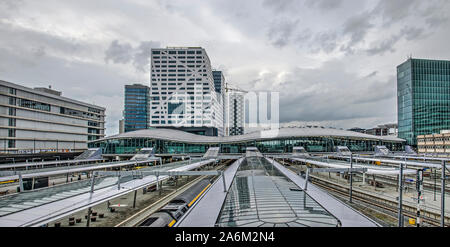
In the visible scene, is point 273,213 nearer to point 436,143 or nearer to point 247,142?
point 247,142

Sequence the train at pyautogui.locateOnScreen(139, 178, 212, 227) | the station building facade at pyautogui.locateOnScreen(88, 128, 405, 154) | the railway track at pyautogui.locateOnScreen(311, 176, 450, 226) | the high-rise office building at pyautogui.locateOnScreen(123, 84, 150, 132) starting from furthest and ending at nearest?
the high-rise office building at pyautogui.locateOnScreen(123, 84, 150, 132) < the station building facade at pyautogui.locateOnScreen(88, 128, 405, 154) < the railway track at pyautogui.locateOnScreen(311, 176, 450, 226) < the train at pyautogui.locateOnScreen(139, 178, 212, 227)

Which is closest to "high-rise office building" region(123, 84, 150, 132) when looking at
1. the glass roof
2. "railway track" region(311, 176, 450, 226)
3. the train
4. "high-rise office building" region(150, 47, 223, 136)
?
"high-rise office building" region(150, 47, 223, 136)

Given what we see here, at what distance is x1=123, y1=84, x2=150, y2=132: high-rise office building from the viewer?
139m

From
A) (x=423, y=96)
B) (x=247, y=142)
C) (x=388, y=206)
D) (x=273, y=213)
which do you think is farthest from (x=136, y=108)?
(x=273, y=213)

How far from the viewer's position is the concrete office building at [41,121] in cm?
4816

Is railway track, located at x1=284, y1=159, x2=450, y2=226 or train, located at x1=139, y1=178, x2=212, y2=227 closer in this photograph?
train, located at x1=139, y1=178, x2=212, y2=227

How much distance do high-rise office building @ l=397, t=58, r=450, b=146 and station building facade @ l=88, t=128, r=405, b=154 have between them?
23.2 meters

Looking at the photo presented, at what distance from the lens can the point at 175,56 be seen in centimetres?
9600

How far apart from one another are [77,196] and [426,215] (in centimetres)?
2343

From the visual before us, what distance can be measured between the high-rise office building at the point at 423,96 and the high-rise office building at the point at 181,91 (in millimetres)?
72204

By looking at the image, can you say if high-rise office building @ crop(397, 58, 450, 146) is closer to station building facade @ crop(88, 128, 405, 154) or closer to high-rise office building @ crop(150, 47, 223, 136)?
station building facade @ crop(88, 128, 405, 154)
